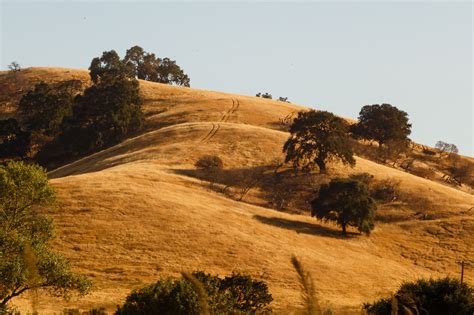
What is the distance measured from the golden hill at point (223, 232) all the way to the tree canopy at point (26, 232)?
13.6 feet

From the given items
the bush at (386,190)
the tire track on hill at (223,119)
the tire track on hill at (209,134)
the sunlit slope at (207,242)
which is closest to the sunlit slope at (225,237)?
the sunlit slope at (207,242)

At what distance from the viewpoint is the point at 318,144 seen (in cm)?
8869


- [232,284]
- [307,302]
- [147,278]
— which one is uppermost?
[307,302]

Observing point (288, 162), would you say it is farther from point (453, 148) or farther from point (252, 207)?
point (453, 148)

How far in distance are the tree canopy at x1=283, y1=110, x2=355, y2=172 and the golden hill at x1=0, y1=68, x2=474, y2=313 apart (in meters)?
2.75

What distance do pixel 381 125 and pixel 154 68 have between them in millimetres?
84178

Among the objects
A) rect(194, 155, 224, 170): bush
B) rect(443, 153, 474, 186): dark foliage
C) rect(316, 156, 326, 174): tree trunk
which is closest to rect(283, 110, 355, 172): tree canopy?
rect(316, 156, 326, 174): tree trunk

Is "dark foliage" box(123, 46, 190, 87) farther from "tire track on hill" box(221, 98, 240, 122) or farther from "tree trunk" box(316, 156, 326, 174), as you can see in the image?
"tree trunk" box(316, 156, 326, 174)

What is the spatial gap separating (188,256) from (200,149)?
4127cm

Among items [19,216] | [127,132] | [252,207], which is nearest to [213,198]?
[252,207]

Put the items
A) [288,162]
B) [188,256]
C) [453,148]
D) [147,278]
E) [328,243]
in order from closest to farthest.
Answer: [147,278]
[188,256]
[328,243]
[288,162]
[453,148]

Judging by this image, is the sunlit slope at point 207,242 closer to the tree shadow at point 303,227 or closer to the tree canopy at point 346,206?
Result: the tree shadow at point 303,227

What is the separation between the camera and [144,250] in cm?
5678

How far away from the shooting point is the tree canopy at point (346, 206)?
7239 centimetres
